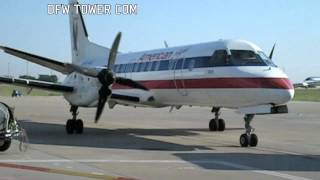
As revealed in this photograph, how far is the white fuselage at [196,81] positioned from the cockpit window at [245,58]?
0.11 m

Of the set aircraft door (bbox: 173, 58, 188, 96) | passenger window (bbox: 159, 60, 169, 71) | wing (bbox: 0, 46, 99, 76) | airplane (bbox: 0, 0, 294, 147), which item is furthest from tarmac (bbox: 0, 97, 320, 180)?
passenger window (bbox: 159, 60, 169, 71)

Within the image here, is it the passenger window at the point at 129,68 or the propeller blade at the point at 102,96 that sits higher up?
the passenger window at the point at 129,68

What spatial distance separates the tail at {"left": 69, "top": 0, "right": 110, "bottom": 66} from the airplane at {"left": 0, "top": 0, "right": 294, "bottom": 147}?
91.8 inches

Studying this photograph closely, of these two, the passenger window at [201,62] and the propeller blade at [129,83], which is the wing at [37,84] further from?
the passenger window at [201,62]

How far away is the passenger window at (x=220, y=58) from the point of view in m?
16.0

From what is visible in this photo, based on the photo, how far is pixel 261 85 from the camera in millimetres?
14656

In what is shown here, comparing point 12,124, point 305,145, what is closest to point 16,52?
point 12,124

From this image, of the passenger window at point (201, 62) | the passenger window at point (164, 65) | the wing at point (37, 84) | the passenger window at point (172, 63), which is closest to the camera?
the passenger window at point (201, 62)

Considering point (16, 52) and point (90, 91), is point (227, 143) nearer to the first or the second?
point (90, 91)

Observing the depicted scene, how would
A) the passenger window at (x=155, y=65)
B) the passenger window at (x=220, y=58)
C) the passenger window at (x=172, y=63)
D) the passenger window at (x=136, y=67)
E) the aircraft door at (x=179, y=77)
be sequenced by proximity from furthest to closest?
1. the passenger window at (x=136, y=67)
2. the passenger window at (x=155, y=65)
3. the passenger window at (x=172, y=63)
4. the aircraft door at (x=179, y=77)
5. the passenger window at (x=220, y=58)

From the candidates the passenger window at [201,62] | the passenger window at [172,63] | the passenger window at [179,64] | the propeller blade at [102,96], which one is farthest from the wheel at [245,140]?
the propeller blade at [102,96]

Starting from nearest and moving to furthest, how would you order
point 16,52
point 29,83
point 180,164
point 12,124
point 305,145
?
point 180,164, point 12,124, point 305,145, point 16,52, point 29,83

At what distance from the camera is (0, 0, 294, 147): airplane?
48.8ft

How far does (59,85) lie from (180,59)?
4.55m
